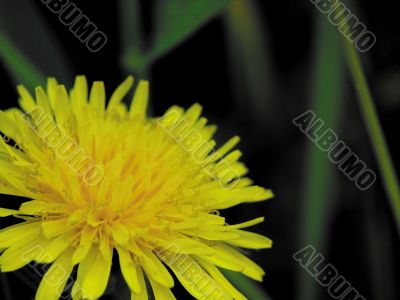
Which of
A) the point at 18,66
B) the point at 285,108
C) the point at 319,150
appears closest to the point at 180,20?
the point at 18,66

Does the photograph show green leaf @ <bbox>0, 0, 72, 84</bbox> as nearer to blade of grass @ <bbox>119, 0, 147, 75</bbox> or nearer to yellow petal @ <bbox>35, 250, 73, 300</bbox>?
blade of grass @ <bbox>119, 0, 147, 75</bbox>

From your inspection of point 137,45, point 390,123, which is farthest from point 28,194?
point 390,123

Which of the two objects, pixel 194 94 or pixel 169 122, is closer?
pixel 169 122

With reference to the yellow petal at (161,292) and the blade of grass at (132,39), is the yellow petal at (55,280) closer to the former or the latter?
the yellow petal at (161,292)

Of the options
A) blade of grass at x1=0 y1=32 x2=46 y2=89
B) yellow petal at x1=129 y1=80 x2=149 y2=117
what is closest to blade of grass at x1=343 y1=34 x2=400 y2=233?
yellow petal at x1=129 y1=80 x2=149 y2=117

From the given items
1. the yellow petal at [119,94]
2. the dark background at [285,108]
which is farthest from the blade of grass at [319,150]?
the yellow petal at [119,94]

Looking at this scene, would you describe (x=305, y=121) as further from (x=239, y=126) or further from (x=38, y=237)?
(x=38, y=237)

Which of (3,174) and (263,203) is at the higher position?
(263,203)
